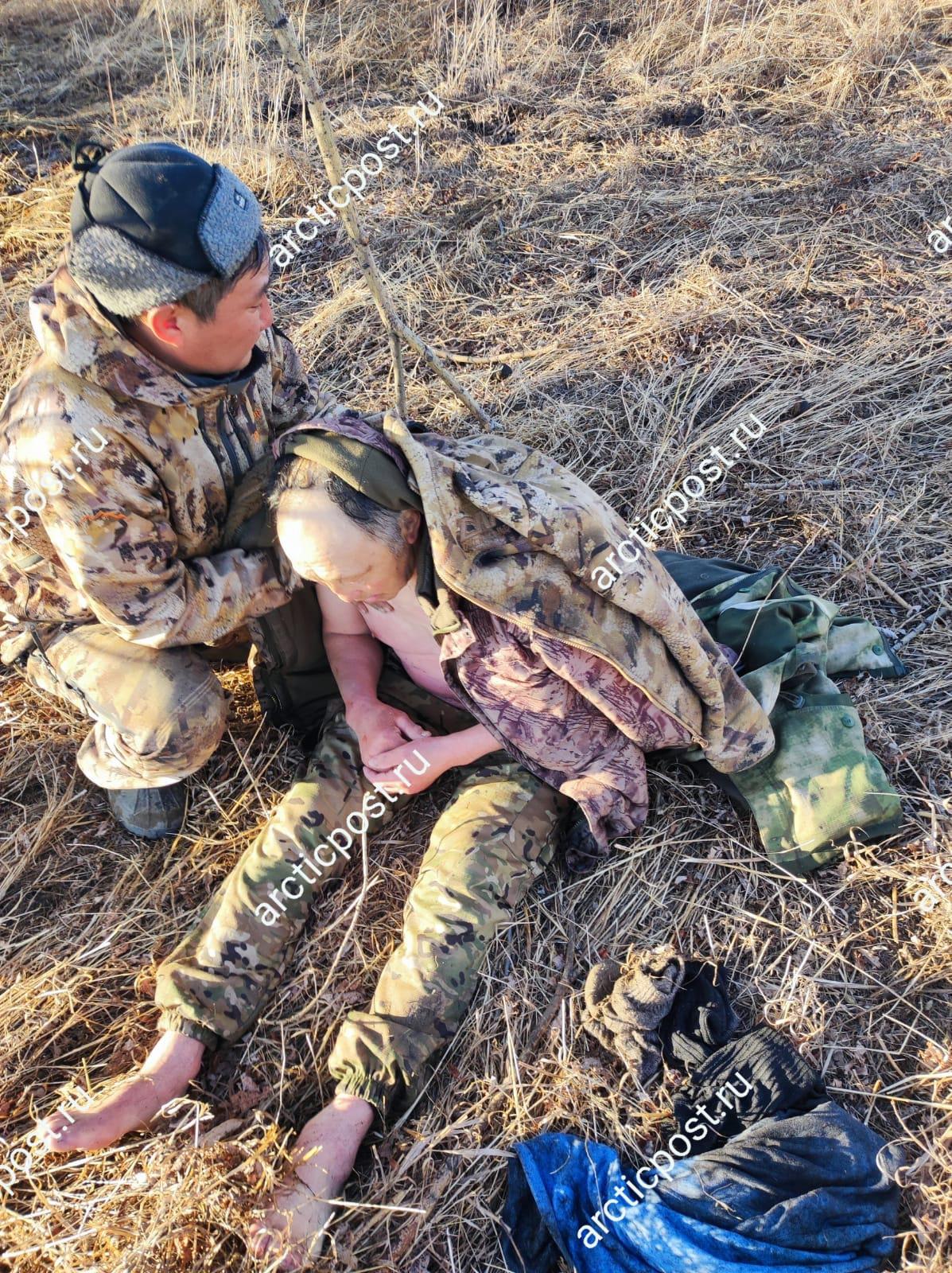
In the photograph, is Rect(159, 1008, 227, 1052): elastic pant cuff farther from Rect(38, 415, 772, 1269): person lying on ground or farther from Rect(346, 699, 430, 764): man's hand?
Rect(346, 699, 430, 764): man's hand

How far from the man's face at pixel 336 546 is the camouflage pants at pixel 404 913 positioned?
2.30 feet

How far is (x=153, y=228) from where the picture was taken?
74.9 inches

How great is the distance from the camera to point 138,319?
2.04 meters

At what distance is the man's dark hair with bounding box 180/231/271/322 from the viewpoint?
198 cm

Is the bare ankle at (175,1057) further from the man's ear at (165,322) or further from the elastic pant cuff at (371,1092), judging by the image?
the man's ear at (165,322)

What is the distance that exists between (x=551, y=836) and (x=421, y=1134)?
763 mm

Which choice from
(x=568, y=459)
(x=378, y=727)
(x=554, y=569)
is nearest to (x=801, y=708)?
(x=554, y=569)

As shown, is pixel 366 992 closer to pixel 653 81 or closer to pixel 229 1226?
pixel 229 1226

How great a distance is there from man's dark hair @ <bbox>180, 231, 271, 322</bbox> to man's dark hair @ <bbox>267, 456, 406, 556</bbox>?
0.39m

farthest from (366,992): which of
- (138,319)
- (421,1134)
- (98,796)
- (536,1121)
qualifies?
(138,319)

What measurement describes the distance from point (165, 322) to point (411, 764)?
3.97 feet

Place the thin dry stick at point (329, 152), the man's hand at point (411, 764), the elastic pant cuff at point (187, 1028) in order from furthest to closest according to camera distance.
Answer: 1. the man's hand at point (411, 764)
2. the elastic pant cuff at point (187, 1028)
3. the thin dry stick at point (329, 152)

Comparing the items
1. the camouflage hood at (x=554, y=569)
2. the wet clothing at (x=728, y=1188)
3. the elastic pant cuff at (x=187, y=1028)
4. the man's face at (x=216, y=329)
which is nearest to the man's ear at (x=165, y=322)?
the man's face at (x=216, y=329)

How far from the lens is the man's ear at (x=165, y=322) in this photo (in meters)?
2.00
